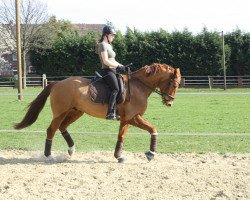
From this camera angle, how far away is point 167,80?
8.26 meters

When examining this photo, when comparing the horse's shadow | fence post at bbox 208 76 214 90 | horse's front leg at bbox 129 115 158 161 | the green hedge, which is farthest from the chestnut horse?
the green hedge

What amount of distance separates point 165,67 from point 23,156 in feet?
11.2

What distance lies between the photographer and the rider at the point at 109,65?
7802 millimetres

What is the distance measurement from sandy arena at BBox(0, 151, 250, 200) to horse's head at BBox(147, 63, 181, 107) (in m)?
1.22

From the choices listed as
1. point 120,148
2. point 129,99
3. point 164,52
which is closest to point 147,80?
point 129,99

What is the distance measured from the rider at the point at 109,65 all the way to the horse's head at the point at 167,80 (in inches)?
29.9

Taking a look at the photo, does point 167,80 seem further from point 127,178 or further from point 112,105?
point 127,178

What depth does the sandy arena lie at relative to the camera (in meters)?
5.99

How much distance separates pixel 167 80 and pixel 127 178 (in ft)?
7.64

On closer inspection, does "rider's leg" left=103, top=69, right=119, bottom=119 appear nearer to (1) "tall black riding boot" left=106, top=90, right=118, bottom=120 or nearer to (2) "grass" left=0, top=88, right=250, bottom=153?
(1) "tall black riding boot" left=106, top=90, right=118, bottom=120

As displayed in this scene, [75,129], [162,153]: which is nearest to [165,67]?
[162,153]

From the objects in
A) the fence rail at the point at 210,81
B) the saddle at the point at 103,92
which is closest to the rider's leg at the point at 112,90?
the saddle at the point at 103,92

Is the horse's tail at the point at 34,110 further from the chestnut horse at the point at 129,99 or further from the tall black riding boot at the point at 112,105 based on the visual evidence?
the tall black riding boot at the point at 112,105

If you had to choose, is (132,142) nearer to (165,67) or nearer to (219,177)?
(165,67)
